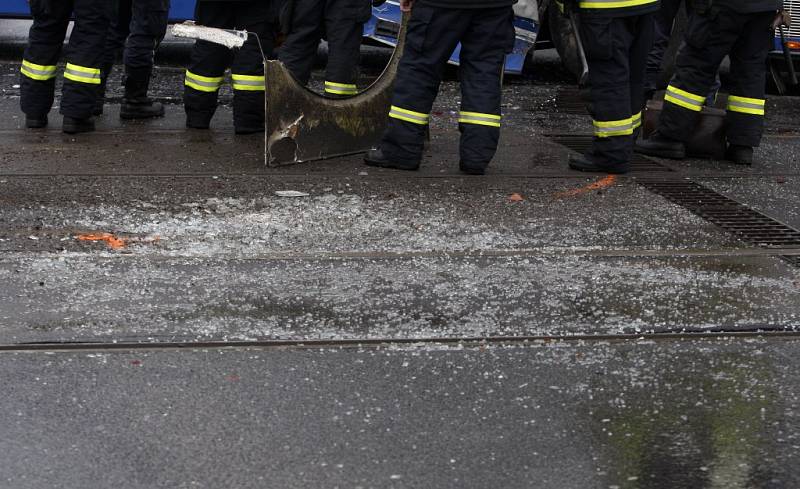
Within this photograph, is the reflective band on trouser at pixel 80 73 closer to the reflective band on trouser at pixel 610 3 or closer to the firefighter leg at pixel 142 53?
the firefighter leg at pixel 142 53

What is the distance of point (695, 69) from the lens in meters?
6.69

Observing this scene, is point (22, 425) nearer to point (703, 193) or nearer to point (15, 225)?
point (15, 225)

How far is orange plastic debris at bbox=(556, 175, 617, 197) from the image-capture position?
5.97m

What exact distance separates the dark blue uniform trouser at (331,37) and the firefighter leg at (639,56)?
147 cm

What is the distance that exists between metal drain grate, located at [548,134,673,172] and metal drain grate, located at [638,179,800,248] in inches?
12.4

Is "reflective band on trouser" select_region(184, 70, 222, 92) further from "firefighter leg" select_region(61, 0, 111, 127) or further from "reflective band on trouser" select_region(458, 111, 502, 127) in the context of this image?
"reflective band on trouser" select_region(458, 111, 502, 127)

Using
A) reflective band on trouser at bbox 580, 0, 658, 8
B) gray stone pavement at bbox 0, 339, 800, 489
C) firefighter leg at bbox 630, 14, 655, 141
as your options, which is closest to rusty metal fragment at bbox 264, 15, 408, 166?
reflective band on trouser at bbox 580, 0, 658, 8

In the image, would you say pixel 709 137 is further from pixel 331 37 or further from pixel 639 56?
pixel 331 37

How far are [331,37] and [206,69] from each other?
85cm

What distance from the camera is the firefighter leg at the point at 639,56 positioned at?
629 cm

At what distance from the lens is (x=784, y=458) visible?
3.11m

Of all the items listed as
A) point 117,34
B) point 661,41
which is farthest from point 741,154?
point 117,34

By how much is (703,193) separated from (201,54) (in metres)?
2.94

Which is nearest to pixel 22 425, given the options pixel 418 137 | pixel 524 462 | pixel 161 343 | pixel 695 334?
pixel 161 343
